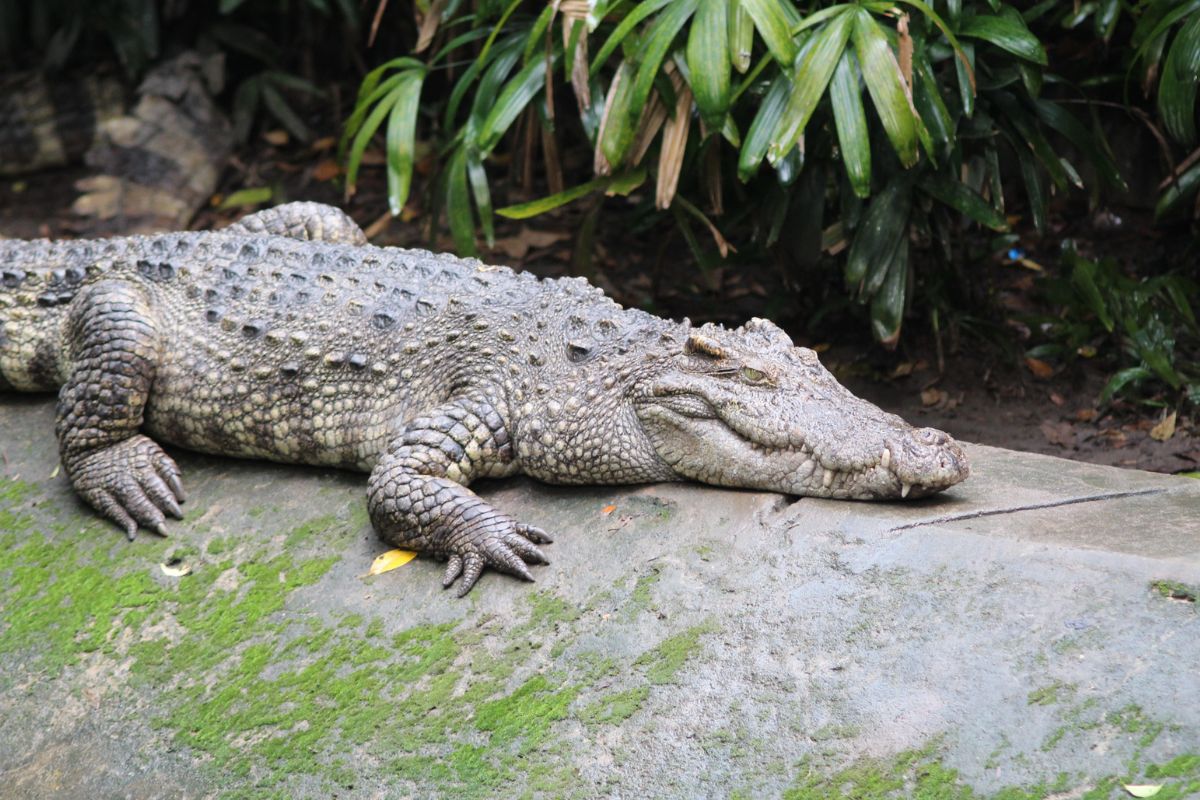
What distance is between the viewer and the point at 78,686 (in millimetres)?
4168

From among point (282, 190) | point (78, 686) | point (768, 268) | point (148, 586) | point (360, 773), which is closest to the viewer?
point (360, 773)

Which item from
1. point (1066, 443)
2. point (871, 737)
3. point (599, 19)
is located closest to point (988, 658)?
point (871, 737)

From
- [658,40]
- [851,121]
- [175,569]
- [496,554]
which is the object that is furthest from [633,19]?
[175,569]

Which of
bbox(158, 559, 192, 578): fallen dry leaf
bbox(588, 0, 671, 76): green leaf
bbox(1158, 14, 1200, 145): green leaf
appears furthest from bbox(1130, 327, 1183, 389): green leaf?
bbox(158, 559, 192, 578): fallen dry leaf

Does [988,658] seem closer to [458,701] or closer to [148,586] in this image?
[458,701]

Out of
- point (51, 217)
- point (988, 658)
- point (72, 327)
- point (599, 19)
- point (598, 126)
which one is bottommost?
point (51, 217)

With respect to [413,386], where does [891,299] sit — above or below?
above

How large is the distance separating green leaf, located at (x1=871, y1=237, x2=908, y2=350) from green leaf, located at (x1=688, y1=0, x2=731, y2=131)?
1.26 m

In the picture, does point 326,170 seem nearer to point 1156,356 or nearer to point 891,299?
point 891,299

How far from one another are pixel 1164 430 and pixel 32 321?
5.30m

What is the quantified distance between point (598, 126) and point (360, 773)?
3.44 metres

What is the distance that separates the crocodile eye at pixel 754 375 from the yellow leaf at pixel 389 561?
1373 mm

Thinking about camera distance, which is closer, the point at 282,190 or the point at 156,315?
the point at 156,315

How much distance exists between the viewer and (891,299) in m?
5.81
